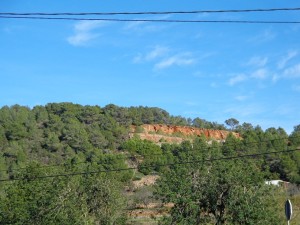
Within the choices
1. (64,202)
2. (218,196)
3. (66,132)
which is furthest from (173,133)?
(218,196)

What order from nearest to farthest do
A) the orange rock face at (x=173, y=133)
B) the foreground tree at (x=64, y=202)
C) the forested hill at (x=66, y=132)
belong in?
the foreground tree at (x=64, y=202) → the forested hill at (x=66, y=132) → the orange rock face at (x=173, y=133)

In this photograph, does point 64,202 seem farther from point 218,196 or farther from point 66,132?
point 66,132

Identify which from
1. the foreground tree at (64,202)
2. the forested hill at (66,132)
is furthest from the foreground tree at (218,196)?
the forested hill at (66,132)

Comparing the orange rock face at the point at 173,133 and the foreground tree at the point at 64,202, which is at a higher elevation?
the orange rock face at the point at 173,133

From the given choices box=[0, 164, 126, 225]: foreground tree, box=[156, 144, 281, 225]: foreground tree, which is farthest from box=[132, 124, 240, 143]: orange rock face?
box=[156, 144, 281, 225]: foreground tree

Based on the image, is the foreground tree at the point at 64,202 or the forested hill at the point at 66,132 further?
the forested hill at the point at 66,132

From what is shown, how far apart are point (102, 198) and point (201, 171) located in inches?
275

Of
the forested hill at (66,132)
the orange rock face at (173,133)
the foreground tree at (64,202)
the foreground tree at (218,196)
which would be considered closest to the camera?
the foreground tree at (218,196)

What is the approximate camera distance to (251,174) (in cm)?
2922

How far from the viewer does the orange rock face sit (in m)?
120

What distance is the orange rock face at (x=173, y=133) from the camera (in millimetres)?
120369

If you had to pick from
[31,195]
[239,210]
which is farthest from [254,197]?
[31,195]

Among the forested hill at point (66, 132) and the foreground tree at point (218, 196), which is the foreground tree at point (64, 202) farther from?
the forested hill at point (66, 132)

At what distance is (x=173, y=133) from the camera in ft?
421
